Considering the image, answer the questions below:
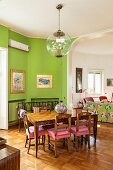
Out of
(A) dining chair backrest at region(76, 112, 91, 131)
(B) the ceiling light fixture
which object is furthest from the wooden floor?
(B) the ceiling light fixture

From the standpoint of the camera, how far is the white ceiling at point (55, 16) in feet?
11.7

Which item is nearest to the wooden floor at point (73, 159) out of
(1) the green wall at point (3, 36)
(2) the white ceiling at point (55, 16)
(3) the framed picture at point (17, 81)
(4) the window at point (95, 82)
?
(3) the framed picture at point (17, 81)

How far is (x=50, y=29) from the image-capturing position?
17.3 ft

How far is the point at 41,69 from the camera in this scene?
6148 millimetres

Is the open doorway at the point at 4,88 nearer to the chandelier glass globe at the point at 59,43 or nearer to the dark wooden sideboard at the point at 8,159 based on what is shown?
the chandelier glass globe at the point at 59,43

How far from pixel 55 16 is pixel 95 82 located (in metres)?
6.39

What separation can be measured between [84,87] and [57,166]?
273 inches

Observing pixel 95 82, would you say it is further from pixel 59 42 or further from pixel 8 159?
pixel 8 159

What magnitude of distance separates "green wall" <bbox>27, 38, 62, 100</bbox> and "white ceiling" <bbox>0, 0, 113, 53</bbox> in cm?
53

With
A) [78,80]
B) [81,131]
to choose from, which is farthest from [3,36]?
[78,80]

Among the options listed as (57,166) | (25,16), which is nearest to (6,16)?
(25,16)

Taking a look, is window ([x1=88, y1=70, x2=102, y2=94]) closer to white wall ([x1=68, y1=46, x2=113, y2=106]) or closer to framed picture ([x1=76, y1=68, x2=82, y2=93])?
white wall ([x1=68, y1=46, x2=113, y2=106])

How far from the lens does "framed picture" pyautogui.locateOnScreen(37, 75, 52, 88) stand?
6148 mm

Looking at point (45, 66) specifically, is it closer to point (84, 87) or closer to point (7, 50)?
point (7, 50)
